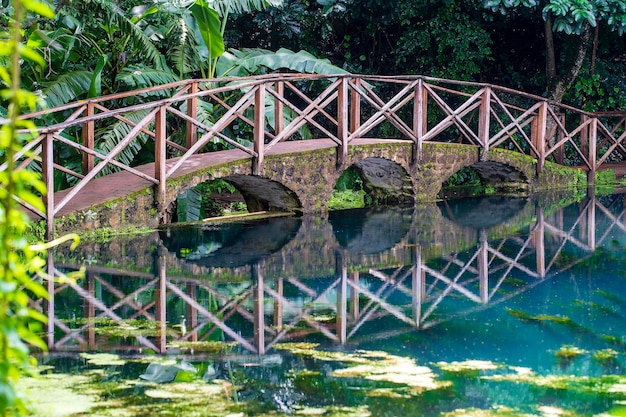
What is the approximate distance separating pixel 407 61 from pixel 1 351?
1505 cm

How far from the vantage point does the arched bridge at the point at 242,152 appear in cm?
923

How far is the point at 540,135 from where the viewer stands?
14.3 meters

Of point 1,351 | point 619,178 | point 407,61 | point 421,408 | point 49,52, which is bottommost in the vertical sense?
point 421,408

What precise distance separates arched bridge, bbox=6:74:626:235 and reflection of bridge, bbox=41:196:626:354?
115 cm

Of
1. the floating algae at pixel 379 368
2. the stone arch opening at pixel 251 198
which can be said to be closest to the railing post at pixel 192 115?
the stone arch opening at pixel 251 198

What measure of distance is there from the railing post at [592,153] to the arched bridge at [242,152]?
0.9 inches

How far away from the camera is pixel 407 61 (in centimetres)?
1695

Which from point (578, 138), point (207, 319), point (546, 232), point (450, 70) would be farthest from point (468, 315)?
point (578, 138)

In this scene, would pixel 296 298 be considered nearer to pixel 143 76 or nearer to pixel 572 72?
pixel 143 76

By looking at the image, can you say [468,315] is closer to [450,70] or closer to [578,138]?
[450,70]

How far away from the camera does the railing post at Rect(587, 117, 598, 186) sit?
15.4 m

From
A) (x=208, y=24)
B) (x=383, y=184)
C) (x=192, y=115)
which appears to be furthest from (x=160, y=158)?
(x=383, y=184)

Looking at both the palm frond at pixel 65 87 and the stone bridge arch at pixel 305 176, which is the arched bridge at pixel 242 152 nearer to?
the stone bridge arch at pixel 305 176

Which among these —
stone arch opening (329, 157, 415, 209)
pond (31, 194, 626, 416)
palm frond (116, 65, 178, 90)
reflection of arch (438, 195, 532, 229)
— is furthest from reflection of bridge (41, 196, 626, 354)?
stone arch opening (329, 157, 415, 209)
